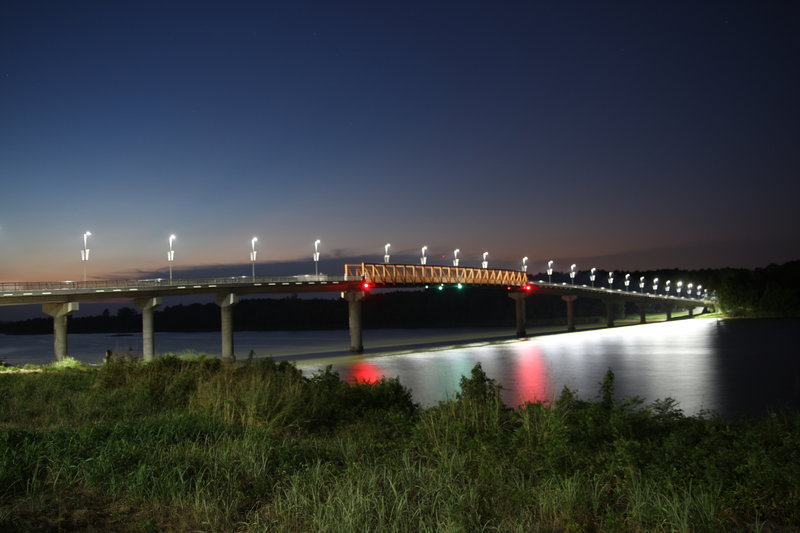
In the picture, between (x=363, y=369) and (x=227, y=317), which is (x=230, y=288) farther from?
(x=363, y=369)

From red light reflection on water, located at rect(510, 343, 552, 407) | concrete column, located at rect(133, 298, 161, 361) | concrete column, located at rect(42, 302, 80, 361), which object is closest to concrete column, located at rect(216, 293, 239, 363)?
concrete column, located at rect(133, 298, 161, 361)

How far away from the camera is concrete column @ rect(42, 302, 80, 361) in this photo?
205ft

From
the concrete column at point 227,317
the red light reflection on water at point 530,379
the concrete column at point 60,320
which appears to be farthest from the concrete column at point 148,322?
the red light reflection on water at point 530,379

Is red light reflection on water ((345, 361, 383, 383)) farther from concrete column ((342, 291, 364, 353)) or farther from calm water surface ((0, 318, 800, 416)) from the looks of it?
concrete column ((342, 291, 364, 353))

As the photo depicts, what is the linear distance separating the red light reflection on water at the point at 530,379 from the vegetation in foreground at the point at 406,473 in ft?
47.6

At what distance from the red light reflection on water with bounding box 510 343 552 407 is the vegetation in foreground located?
571 inches

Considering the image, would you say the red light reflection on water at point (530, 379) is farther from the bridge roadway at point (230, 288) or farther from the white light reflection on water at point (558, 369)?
the bridge roadway at point (230, 288)

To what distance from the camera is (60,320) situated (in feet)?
206

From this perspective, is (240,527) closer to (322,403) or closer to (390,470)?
(390,470)

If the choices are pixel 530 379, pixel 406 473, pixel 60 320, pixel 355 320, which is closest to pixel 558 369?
pixel 530 379

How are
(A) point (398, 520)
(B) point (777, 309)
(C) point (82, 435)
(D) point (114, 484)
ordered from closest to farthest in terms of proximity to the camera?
(A) point (398, 520)
(D) point (114, 484)
(C) point (82, 435)
(B) point (777, 309)

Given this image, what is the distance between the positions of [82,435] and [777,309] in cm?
19198

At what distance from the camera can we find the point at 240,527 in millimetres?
7820

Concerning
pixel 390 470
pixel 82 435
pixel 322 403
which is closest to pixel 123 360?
pixel 322 403
